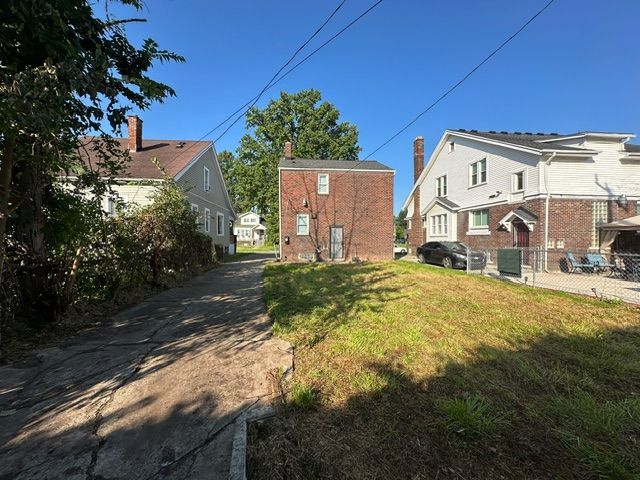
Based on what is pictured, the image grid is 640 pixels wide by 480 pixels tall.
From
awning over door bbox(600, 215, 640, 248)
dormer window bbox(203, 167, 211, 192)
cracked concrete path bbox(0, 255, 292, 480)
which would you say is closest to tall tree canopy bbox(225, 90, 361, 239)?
dormer window bbox(203, 167, 211, 192)

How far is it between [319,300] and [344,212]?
43.9ft

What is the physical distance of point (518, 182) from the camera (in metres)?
16.1

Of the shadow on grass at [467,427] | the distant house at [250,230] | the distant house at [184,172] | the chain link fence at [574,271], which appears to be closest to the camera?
the shadow on grass at [467,427]

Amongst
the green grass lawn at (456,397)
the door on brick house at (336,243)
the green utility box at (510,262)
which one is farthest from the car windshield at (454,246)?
the green grass lawn at (456,397)

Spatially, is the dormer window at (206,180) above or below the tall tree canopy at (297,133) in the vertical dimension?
below

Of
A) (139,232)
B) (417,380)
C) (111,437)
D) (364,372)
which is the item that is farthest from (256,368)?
(139,232)

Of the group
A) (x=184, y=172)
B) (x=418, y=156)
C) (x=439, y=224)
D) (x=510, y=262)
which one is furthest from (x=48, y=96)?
(x=418, y=156)

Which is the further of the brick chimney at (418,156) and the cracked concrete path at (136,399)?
the brick chimney at (418,156)

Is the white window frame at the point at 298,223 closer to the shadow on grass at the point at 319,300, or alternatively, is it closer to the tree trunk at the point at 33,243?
the shadow on grass at the point at 319,300

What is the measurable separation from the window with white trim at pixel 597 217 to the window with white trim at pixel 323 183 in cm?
1348

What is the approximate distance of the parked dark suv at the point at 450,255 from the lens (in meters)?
13.9

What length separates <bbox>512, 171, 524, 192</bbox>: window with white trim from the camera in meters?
15.8

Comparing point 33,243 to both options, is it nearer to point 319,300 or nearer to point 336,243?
point 319,300

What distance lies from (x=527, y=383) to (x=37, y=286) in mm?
7108
